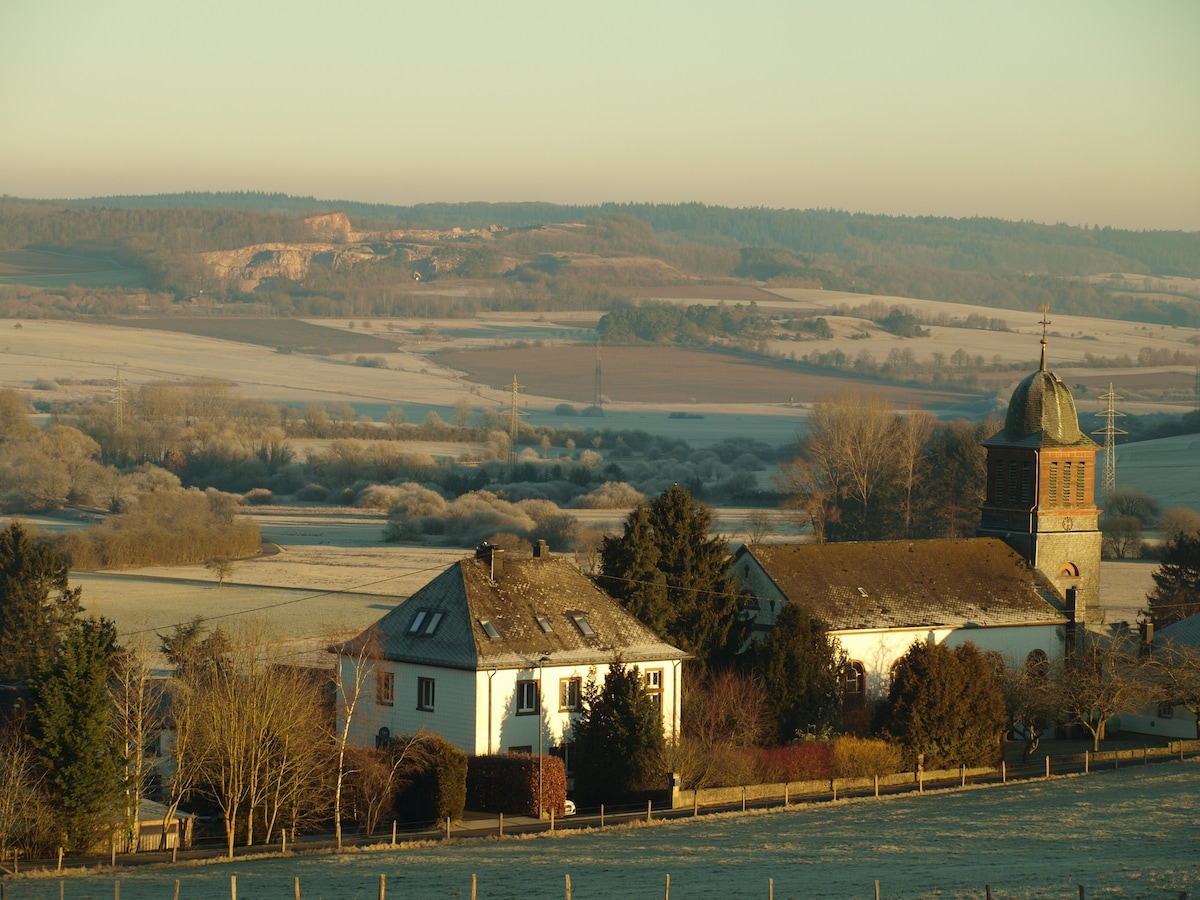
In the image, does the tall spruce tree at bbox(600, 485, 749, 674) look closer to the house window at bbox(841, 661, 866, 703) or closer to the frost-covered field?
the house window at bbox(841, 661, 866, 703)

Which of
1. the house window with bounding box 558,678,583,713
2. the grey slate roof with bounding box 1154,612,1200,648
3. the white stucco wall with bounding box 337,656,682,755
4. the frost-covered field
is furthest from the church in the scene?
the frost-covered field

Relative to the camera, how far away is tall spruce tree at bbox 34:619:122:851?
3834 cm

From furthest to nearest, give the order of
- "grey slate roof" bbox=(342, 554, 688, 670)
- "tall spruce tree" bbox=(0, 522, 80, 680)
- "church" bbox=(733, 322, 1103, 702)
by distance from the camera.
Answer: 1. "tall spruce tree" bbox=(0, 522, 80, 680)
2. "church" bbox=(733, 322, 1103, 702)
3. "grey slate roof" bbox=(342, 554, 688, 670)

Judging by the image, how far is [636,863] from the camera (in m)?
35.5

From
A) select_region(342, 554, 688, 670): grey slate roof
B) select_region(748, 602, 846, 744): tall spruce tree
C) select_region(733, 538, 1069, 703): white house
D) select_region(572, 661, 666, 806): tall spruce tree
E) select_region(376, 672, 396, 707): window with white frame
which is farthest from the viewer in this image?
select_region(733, 538, 1069, 703): white house

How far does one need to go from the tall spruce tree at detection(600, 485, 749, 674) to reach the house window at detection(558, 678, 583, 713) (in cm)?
468

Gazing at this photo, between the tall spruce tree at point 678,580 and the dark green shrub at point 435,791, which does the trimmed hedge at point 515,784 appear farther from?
the tall spruce tree at point 678,580

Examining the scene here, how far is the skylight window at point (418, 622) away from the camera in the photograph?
48.7 m

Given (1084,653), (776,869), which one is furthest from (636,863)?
(1084,653)

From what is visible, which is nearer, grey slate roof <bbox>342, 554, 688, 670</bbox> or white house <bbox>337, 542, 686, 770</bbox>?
white house <bbox>337, 542, 686, 770</bbox>

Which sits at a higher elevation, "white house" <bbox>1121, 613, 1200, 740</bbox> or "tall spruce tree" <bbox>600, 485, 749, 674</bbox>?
"tall spruce tree" <bbox>600, 485, 749, 674</bbox>

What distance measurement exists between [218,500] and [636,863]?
90.5 meters

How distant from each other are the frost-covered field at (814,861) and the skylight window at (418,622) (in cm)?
977

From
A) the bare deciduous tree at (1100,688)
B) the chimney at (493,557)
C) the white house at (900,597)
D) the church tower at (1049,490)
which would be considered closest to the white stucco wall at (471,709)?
the chimney at (493,557)
